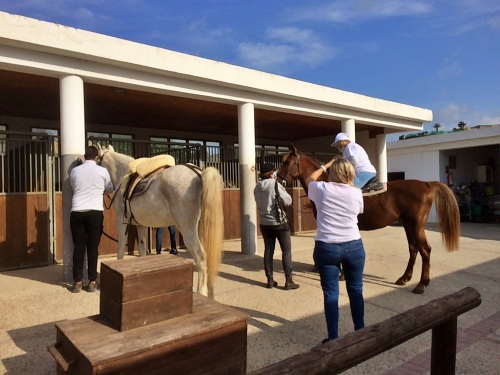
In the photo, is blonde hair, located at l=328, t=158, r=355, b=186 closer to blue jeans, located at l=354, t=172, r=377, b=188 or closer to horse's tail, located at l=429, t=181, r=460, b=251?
blue jeans, located at l=354, t=172, r=377, b=188

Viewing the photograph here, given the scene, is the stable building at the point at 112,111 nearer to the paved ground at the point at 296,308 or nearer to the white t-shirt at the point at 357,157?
the paved ground at the point at 296,308

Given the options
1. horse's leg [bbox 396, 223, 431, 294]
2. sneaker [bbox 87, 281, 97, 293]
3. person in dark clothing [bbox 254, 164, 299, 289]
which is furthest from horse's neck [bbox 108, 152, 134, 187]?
horse's leg [bbox 396, 223, 431, 294]

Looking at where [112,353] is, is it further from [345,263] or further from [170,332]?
[345,263]

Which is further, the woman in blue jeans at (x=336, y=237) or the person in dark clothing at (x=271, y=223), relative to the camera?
the person in dark clothing at (x=271, y=223)

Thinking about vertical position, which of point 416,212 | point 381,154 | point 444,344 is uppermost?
point 381,154

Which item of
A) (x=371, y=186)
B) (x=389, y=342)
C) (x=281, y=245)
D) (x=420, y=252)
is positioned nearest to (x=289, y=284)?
(x=281, y=245)

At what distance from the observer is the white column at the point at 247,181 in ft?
25.3

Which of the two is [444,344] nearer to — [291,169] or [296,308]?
[296,308]

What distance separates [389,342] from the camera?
6.02ft

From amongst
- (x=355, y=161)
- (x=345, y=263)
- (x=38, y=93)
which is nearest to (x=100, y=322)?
(x=345, y=263)

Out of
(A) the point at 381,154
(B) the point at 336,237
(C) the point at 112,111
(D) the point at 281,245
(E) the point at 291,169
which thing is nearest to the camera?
(B) the point at 336,237

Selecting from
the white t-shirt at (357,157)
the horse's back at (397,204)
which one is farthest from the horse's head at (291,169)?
the horse's back at (397,204)

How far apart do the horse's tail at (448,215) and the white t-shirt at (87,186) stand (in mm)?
4962

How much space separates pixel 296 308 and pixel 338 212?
5.94ft
